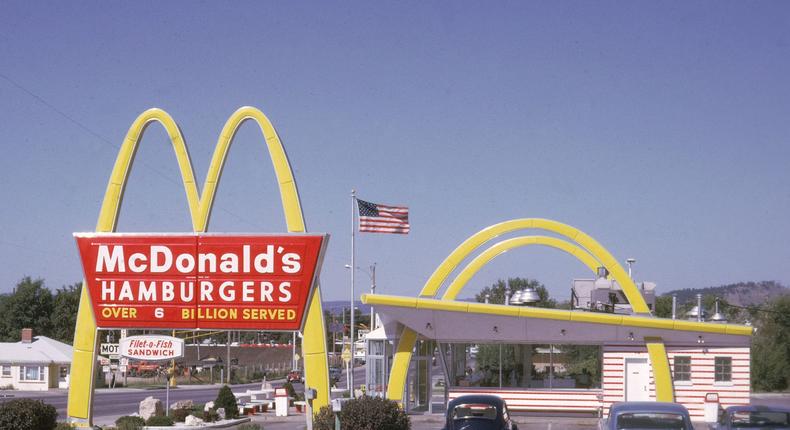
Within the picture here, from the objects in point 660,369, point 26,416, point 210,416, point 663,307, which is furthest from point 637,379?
point 663,307

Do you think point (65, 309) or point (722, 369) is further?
point (65, 309)

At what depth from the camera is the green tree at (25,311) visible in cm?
10269

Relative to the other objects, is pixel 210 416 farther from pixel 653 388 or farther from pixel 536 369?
pixel 653 388

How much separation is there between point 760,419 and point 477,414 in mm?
6200

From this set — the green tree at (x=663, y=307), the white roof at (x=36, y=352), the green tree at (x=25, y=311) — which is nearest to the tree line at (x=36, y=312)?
the green tree at (x=25, y=311)

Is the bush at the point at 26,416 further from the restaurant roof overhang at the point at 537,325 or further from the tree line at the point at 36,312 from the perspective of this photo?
the tree line at the point at 36,312

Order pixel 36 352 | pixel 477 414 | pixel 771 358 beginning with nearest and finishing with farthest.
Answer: pixel 477 414, pixel 771 358, pixel 36 352

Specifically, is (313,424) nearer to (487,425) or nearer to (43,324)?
(487,425)

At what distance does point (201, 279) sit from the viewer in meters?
22.1

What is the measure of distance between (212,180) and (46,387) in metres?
53.4

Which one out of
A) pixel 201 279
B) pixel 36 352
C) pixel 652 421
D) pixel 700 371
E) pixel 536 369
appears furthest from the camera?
pixel 36 352

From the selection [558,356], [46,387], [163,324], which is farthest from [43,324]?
[163,324]

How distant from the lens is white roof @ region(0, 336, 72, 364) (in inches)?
2741

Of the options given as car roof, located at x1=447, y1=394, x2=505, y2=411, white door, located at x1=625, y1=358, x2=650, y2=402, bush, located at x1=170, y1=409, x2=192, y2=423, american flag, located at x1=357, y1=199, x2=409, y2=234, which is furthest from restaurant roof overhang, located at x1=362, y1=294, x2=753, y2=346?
car roof, located at x1=447, y1=394, x2=505, y2=411
